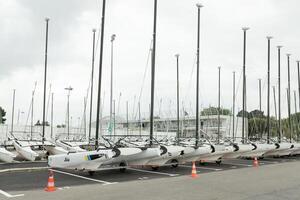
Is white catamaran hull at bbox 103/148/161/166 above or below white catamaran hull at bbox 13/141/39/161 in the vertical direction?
above

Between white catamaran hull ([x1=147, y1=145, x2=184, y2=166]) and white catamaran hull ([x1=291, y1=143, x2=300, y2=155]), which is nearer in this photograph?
white catamaran hull ([x1=147, y1=145, x2=184, y2=166])

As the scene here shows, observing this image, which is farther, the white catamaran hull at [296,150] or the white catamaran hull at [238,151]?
the white catamaran hull at [296,150]

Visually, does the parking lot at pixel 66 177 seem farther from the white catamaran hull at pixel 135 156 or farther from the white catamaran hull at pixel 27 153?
the white catamaran hull at pixel 27 153

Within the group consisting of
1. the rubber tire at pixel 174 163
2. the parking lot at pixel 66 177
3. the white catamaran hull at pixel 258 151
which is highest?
the white catamaran hull at pixel 258 151

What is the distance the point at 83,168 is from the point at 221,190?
5.89m

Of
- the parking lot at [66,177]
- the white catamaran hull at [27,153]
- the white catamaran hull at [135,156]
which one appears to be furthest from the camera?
the white catamaran hull at [27,153]

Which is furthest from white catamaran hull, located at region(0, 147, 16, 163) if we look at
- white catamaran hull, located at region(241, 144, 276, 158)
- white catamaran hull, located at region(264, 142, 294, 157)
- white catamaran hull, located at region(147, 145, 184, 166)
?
white catamaran hull, located at region(264, 142, 294, 157)

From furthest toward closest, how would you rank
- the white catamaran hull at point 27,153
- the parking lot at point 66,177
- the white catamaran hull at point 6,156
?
1. the white catamaran hull at point 27,153
2. the white catamaran hull at point 6,156
3. the parking lot at point 66,177

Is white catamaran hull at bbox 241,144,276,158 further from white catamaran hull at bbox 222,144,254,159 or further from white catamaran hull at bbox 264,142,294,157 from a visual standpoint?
white catamaran hull at bbox 264,142,294,157

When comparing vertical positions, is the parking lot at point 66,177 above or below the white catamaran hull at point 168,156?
below

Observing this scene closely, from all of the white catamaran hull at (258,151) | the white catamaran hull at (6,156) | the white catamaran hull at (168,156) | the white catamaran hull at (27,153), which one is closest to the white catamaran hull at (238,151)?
the white catamaran hull at (258,151)

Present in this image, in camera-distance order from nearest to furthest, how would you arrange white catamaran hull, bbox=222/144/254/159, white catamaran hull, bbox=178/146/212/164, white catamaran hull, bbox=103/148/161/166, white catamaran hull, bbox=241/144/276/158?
white catamaran hull, bbox=103/148/161/166 → white catamaran hull, bbox=178/146/212/164 → white catamaran hull, bbox=222/144/254/159 → white catamaran hull, bbox=241/144/276/158

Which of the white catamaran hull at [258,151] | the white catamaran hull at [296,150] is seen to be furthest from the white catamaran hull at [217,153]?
the white catamaran hull at [296,150]

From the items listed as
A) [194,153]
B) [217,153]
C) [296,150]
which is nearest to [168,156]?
[194,153]
